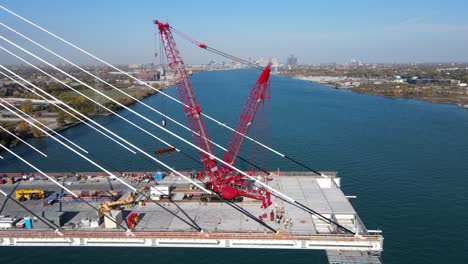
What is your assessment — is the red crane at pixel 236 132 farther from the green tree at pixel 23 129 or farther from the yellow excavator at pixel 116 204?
the green tree at pixel 23 129

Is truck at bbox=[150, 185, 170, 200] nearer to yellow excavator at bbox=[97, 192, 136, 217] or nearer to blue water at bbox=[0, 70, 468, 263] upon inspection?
yellow excavator at bbox=[97, 192, 136, 217]

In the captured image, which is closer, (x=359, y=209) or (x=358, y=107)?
(x=359, y=209)

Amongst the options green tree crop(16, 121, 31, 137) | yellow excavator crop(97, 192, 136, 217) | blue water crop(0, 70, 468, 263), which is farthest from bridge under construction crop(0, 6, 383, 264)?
green tree crop(16, 121, 31, 137)

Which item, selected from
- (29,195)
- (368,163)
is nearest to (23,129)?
(29,195)

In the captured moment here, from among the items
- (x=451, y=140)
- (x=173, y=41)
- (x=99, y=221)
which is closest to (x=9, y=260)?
(x=99, y=221)

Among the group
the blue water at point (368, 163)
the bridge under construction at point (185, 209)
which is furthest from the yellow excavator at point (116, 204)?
the blue water at point (368, 163)

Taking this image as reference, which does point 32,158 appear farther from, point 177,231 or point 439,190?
point 439,190

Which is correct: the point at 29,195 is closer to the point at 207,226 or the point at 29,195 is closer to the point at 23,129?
the point at 207,226
